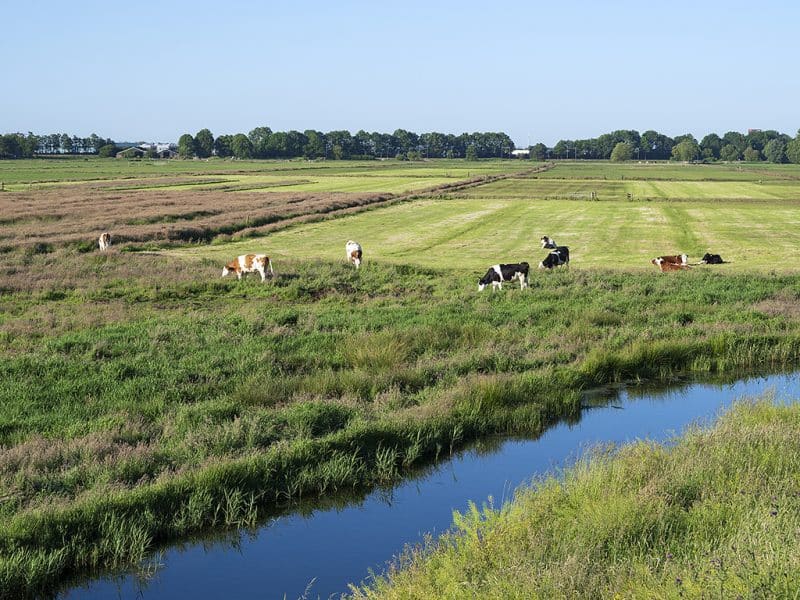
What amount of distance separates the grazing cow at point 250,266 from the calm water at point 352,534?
1529 cm

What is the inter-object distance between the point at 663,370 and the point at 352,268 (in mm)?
14818

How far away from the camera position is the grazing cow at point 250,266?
28.1m

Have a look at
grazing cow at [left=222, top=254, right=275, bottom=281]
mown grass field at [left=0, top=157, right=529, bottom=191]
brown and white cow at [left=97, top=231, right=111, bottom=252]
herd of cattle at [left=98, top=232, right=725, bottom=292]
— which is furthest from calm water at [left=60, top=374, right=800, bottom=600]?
mown grass field at [left=0, top=157, right=529, bottom=191]

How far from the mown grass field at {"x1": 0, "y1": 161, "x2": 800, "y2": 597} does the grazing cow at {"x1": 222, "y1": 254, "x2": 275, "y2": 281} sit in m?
0.86

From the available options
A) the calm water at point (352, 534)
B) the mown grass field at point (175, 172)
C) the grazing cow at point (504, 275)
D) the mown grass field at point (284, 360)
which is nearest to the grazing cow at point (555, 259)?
the mown grass field at point (284, 360)

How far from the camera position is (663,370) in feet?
61.5

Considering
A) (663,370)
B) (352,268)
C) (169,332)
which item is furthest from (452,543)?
(352,268)

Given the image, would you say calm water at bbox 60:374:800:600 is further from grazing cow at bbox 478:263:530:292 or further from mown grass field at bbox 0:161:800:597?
grazing cow at bbox 478:263:530:292

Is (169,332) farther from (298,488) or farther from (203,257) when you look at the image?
(203,257)

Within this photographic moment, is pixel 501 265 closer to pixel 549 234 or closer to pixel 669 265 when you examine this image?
pixel 669 265

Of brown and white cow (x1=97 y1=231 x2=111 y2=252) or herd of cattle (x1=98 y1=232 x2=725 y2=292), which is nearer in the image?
herd of cattle (x1=98 y1=232 x2=725 y2=292)

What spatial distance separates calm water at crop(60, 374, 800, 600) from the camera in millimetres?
9539

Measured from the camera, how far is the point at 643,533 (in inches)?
339

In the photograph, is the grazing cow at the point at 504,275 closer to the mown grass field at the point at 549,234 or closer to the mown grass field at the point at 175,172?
the mown grass field at the point at 549,234
